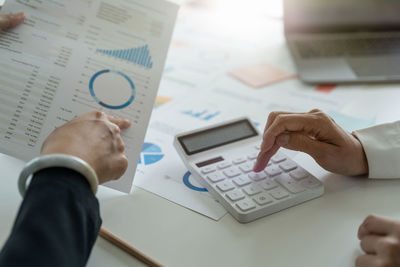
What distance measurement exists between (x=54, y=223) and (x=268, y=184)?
1.02ft

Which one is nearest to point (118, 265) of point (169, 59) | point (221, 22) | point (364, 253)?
point (364, 253)

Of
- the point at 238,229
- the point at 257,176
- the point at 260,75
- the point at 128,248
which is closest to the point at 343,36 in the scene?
the point at 260,75

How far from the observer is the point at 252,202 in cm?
58

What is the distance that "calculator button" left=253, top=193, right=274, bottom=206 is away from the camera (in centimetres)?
58

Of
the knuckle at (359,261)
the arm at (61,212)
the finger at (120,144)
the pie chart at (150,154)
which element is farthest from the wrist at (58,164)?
the knuckle at (359,261)

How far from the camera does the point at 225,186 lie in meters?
0.61

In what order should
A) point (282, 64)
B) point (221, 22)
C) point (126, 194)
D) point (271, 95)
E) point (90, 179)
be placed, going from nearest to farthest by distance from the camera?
point (90, 179) < point (126, 194) < point (271, 95) < point (282, 64) < point (221, 22)

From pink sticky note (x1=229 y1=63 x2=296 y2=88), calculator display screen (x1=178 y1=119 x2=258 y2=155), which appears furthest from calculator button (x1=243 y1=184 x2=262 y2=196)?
pink sticky note (x1=229 y1=63 x2=296 y2=88)

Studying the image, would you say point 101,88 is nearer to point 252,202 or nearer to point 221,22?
point 252,202

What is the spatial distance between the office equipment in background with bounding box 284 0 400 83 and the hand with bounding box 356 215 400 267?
53cm

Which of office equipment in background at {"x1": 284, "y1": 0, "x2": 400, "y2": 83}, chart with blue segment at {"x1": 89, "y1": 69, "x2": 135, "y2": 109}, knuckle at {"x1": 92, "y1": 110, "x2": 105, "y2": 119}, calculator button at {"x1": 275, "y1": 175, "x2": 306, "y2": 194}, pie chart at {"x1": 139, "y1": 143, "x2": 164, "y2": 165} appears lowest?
pie chart at {"x1": 139, "y1": 143, "x2": 164, "y2": 165}

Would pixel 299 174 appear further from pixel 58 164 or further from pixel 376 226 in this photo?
pixel 58 164

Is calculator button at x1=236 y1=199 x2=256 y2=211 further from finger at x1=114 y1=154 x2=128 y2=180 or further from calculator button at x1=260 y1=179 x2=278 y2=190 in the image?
finger at x1=114 y1=154 x2=128 y2=180

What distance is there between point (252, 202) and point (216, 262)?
0.11m
